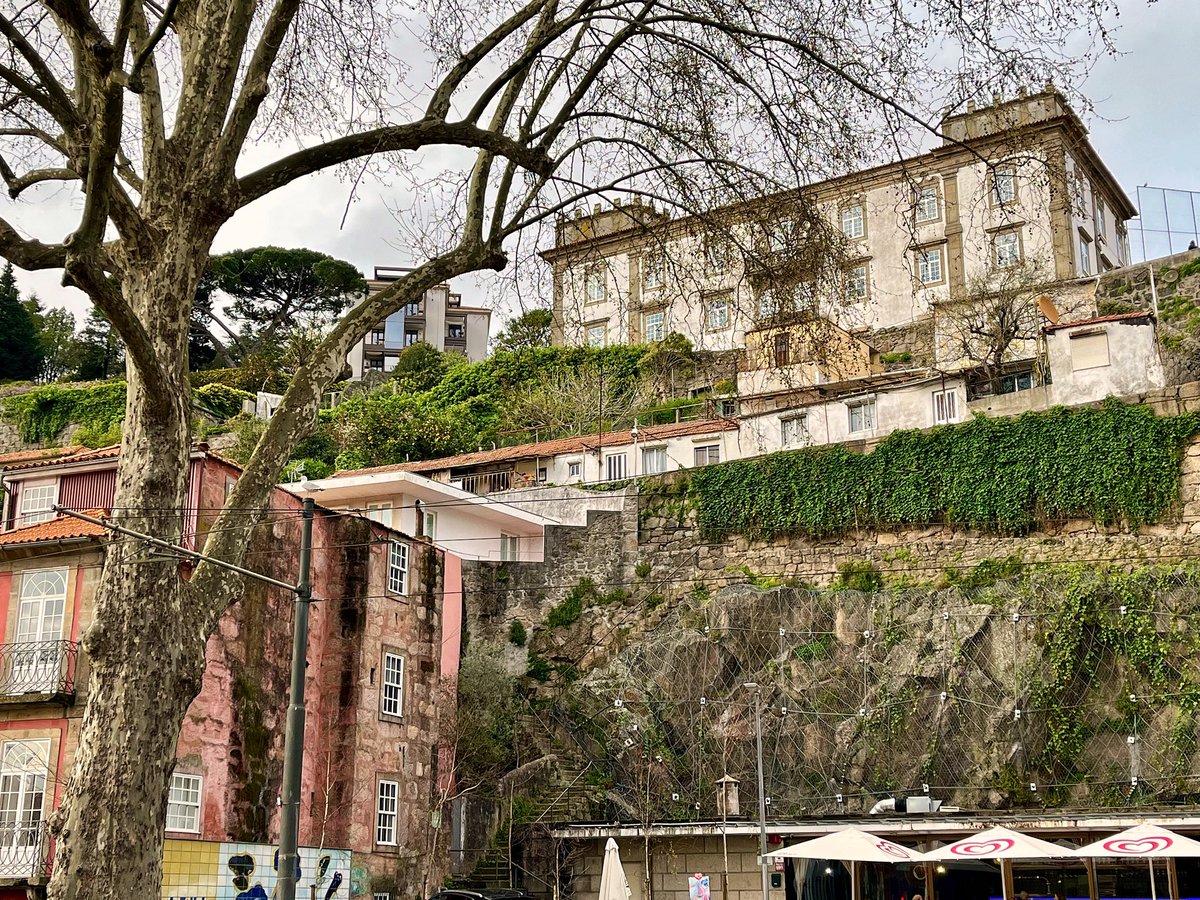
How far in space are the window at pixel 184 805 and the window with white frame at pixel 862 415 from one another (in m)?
23.1

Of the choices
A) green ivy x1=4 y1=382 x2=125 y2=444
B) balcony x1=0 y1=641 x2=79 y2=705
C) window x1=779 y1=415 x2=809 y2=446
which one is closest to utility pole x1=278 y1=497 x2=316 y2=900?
balcony x1=0 y1=641 x2=79 y2=705

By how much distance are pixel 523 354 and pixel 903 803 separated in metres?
30.3

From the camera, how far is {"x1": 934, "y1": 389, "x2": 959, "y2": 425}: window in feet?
123

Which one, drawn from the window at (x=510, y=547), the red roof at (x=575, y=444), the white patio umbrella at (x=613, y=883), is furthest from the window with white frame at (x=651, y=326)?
the white patio umbrella at (x=613, y=883)

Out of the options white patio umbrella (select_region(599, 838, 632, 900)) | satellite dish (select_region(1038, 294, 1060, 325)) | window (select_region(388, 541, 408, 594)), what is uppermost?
satellite dish (select_region(1038, 294, 1060, 325))

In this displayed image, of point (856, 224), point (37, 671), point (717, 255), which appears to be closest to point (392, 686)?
point (37, 671)

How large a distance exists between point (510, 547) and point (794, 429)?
924 centimetres

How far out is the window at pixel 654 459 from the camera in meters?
41.8

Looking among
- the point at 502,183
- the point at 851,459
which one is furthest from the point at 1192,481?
the point at 502,183

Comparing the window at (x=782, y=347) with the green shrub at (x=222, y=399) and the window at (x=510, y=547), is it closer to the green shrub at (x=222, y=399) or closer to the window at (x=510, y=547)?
the window at (x=510, y=547)

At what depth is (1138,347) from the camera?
34.2 m

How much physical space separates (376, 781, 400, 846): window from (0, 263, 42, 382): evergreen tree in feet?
152

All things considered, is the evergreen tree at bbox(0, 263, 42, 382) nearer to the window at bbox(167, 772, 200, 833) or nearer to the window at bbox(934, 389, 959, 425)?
the window at bbox(934, 389, 959, 425)

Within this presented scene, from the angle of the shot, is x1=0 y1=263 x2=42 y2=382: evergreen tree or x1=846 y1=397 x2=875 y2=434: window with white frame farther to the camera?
x1=0 y1=263 x2=42 y2=382: evergreen tree
